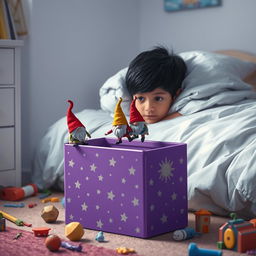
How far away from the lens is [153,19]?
3.41m

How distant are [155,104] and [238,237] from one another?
0.95 m

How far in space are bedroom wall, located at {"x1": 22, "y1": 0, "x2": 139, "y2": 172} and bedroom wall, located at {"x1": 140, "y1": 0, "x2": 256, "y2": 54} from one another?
109 mm

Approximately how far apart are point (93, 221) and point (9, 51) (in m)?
1.05

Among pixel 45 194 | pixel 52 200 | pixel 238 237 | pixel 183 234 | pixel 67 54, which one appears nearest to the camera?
pixel 238 237

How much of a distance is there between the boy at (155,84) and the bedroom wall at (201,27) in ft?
2.09

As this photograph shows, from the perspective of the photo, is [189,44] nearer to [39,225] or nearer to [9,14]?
[9,14]

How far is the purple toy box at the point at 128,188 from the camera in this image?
1769 millimetres

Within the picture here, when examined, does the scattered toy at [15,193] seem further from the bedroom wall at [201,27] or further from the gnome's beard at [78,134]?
the bedroom wall at [201,27]

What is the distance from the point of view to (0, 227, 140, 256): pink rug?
5.40 feet

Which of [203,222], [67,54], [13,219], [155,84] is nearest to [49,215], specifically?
[13,219]

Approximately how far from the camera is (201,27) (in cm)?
319

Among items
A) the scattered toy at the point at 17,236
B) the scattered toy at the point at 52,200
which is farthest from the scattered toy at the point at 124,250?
the scattered toy at the point at 52,200

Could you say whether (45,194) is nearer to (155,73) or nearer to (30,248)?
(155,73)

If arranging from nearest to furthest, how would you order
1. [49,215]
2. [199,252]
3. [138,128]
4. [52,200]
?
[199,252] → [138,128] → [49,215] → [52,200]
